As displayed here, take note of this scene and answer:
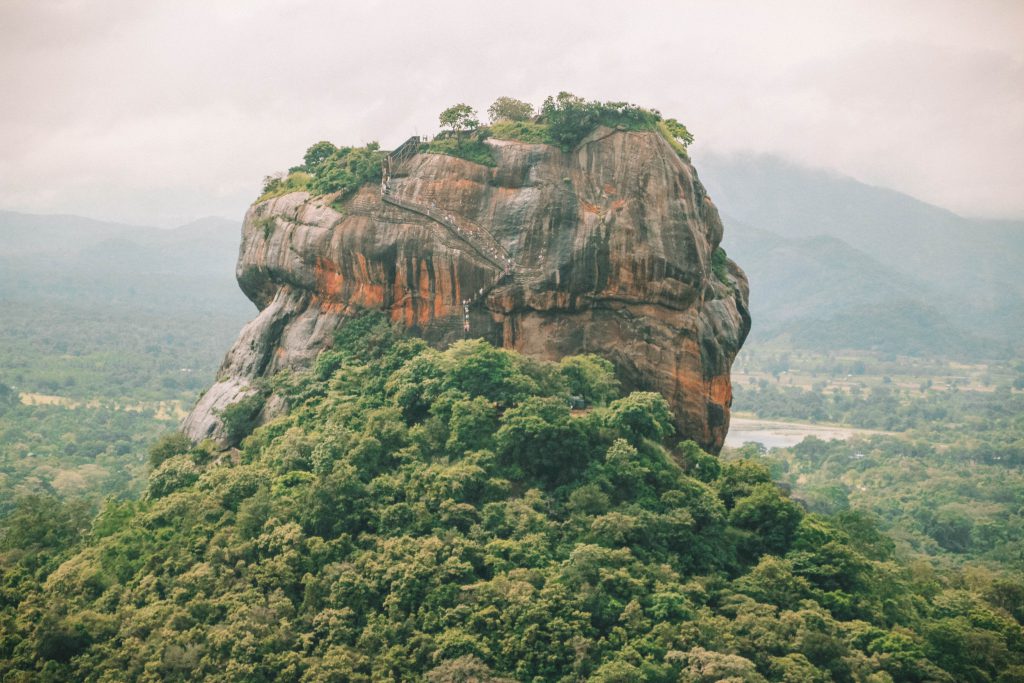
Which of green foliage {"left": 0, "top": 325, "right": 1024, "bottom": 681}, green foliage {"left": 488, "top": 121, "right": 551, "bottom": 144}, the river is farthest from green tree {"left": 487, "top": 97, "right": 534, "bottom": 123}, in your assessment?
the river

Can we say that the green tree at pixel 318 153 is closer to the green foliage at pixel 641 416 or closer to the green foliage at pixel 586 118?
the green foliage at pixel 586 118

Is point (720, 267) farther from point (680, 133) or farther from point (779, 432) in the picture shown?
point (779, 432)

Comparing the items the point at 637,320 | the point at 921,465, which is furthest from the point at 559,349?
the point at 921,465

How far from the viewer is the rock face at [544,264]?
86.6ft

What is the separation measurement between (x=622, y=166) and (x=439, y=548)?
1109cm

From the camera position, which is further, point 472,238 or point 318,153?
point 318,153

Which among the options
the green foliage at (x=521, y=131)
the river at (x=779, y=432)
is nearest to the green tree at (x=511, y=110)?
the green foliage at (x=521, y=131)

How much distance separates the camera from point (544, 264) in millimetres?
26797

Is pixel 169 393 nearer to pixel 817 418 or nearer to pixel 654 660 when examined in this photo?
pixel 817 418

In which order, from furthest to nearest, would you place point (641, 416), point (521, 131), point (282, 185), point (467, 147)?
point (282, 185) < point (521, 131) < point (467, 147) < point (641, 416)

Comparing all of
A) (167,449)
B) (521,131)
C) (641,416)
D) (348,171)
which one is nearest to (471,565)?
(641,416)

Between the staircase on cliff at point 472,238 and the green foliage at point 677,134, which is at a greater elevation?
the green foliage at point 677,134

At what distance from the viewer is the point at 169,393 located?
96312mm

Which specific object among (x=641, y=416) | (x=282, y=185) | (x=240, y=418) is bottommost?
(x=240, y=418)
